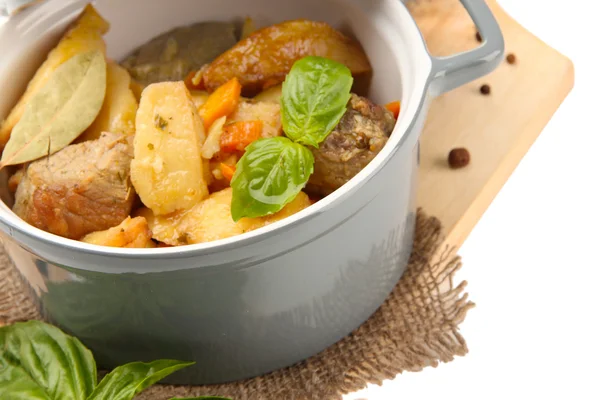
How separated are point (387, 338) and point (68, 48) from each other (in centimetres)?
102

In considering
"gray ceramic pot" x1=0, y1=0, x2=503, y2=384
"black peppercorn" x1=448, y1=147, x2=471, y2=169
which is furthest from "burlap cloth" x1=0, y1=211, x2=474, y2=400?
"black peppercorn" x1=448, y1=147, x2=471, y2=169

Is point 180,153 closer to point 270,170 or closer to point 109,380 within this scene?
point 270,170

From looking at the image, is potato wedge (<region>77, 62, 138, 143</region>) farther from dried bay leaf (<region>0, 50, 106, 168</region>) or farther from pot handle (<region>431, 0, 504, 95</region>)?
pot handle (<region>431, 0, 504, 95</region>)

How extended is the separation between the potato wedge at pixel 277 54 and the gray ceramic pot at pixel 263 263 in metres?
0.07

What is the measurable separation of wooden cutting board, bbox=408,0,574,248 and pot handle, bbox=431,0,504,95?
1.56 ft

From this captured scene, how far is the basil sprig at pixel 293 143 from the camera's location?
1.67 meters

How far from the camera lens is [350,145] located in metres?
1.79

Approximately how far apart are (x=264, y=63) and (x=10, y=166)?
64 cm

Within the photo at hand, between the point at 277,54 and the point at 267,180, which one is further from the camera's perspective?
the point at 277,54

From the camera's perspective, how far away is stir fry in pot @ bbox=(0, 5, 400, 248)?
1722mm

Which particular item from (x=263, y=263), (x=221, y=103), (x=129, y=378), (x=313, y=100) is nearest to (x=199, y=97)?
(x=221, y=103)

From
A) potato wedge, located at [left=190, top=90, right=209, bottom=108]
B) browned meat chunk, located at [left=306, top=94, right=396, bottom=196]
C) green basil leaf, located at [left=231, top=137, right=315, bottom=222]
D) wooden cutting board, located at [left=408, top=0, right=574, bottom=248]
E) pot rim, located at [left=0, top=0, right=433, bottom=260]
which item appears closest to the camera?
pot rim, located at [left=0, top=0, right=433, bottom=260]

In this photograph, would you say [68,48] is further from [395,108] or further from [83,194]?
[395,108]

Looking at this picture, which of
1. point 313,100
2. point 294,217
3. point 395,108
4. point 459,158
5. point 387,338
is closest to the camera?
point 294,217
